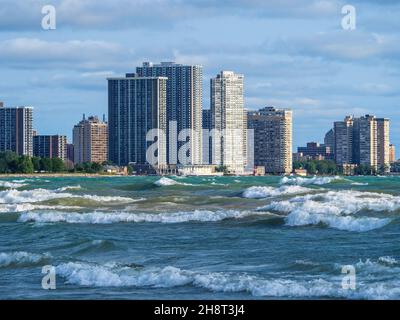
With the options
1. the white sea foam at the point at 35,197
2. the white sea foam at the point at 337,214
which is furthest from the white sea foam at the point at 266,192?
the white sea foam at the point at 337,214

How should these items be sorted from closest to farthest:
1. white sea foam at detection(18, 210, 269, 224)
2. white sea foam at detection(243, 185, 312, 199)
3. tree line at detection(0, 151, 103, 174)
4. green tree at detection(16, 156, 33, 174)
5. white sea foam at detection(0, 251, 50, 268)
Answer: white sea foam at detection(0, 251, 50, 268)
white sea foam at detection(18, 210, 269, 224)
white sea foam at detection(243, 185, 312, 199)
green tree at detection(16, 156, 33, 174)
tree line at detection(0, 151, 103, 174)

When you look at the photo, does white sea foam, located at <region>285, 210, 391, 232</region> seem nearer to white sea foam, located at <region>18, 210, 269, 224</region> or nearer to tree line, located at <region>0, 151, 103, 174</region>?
white sea foam, located at <region>18, 210, 269, 224</region>

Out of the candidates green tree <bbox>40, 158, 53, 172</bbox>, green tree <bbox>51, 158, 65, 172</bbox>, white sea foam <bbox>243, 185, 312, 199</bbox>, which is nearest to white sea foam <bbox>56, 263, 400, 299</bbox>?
white sea foam <bbox>243, 185, 312, 199</bbox>

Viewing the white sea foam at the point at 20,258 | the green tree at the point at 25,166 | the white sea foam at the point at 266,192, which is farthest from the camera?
the green tree at the point at 25,166

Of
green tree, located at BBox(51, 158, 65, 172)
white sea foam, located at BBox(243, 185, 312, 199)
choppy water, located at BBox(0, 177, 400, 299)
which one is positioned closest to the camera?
choppy water, located at BBox(0, 177, 400, 299)

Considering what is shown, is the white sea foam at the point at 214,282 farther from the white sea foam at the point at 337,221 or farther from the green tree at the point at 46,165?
the green tree at the point at 46,165

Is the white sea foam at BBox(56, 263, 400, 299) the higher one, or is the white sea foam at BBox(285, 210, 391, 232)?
the white sea foam at BBox(285, 210, 391, 232)
